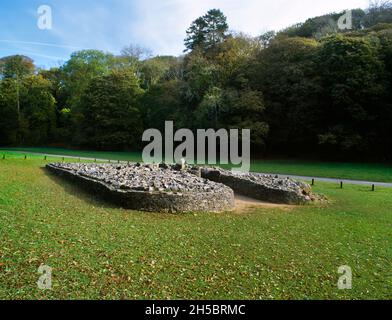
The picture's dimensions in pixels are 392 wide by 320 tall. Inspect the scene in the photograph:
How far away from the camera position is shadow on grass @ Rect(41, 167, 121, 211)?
13735 mm

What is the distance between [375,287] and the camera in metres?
7.22

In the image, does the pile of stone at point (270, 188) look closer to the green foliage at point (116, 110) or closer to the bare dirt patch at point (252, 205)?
the bare dirt patch at point (252, 205)

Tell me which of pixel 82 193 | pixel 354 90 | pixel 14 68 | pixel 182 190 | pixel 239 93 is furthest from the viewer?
pixel 14 68

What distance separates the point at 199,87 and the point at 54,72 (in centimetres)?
3866

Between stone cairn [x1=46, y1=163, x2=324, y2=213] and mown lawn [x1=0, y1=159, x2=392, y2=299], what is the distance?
24.3 inches

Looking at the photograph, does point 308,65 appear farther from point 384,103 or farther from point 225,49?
point 225,49

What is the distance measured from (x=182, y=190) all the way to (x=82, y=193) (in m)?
4.84

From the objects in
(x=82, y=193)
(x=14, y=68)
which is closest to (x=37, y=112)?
(x=14, y=68)

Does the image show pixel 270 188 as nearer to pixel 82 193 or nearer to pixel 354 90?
pixel 82 193

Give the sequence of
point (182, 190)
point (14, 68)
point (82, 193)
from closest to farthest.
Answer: point (182, 190)
point (82, 193)
point (14, 68)

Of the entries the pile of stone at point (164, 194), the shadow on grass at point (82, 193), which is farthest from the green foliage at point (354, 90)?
the shadow on grass at point (82, 193)

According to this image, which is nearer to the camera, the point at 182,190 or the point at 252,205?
the point at 182,190

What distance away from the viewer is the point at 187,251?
8859mm
